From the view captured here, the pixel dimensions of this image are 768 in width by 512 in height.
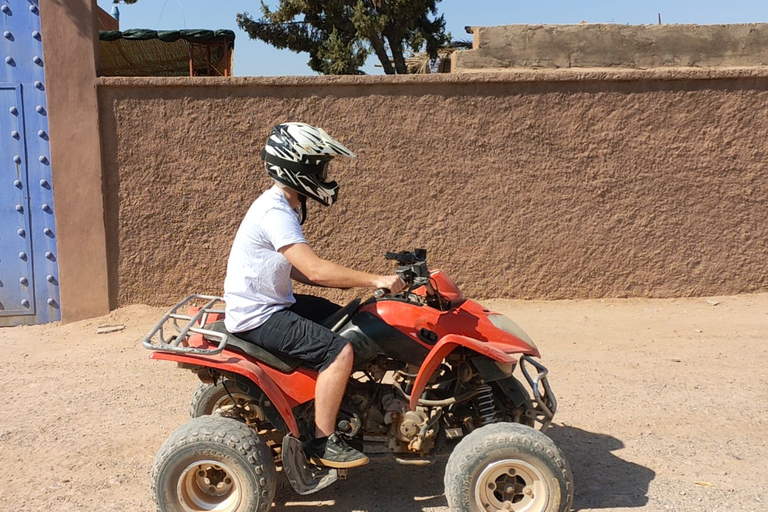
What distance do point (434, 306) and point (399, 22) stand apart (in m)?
20.7

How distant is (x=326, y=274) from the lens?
10.8ft

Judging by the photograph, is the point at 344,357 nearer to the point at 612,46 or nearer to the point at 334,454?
the point at 334,454

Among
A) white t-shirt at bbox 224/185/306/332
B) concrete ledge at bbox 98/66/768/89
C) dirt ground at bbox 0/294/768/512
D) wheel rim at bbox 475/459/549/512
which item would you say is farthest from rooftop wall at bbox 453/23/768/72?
wheel rim at bbox 475/459/549/512

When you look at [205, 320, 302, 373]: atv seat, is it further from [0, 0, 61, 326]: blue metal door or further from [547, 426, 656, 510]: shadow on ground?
[0, 0, 61, 326]: blue metal door

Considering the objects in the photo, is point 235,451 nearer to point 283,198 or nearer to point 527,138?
point 283,198

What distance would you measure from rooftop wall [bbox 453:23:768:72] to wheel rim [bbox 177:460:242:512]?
5.17m

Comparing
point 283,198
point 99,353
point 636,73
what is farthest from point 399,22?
point 283,198

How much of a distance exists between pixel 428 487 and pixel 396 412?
65 centimetres

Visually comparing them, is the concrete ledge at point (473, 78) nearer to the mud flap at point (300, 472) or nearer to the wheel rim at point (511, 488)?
the mud flap at point (300, 472)

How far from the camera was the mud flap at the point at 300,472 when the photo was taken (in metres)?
3.40

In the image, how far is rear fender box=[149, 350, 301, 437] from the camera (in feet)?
11.1

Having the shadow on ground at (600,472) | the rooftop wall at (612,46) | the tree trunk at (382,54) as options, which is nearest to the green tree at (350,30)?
the tree trunk at (382,54)

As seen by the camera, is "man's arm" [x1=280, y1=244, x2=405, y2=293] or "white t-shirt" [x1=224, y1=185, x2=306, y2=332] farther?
"white t-shirt" [x1=224, y1=185, x2=306, y2=332]

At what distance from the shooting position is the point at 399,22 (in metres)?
22.8
